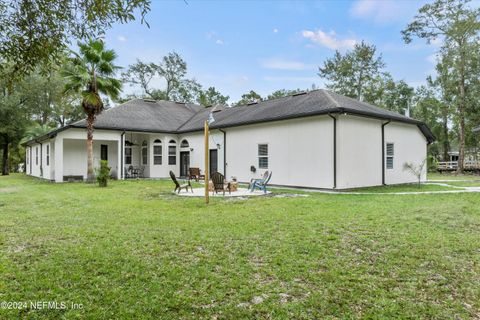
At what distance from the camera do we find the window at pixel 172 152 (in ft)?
68.8

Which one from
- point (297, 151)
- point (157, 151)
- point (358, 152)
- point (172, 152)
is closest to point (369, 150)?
point (358, 152)

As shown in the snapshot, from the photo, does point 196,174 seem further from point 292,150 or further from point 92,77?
point 92,77

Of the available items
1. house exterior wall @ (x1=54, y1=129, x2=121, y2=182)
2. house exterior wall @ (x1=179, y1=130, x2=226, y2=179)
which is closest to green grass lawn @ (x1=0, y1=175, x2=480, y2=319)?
house exterior wall @ (x1=179, y1=130, x2=226, y2=179)

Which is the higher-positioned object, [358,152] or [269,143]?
[269,143]

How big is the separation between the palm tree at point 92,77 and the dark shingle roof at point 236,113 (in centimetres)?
245

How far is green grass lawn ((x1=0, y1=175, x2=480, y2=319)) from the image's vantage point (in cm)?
295

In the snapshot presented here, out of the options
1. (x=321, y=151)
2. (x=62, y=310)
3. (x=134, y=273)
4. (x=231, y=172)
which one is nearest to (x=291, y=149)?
(x=321, y=151)

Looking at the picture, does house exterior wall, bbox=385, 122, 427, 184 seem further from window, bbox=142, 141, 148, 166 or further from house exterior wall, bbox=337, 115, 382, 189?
window, bbox=142, 141, 148, 166

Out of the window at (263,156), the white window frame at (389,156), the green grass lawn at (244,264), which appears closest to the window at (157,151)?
the window at (263,156)

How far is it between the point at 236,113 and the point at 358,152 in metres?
8.09

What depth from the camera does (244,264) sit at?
404 cm

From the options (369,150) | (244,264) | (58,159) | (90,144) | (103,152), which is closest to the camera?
(244,264)

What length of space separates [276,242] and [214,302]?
213 centimetres

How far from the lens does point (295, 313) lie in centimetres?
284
